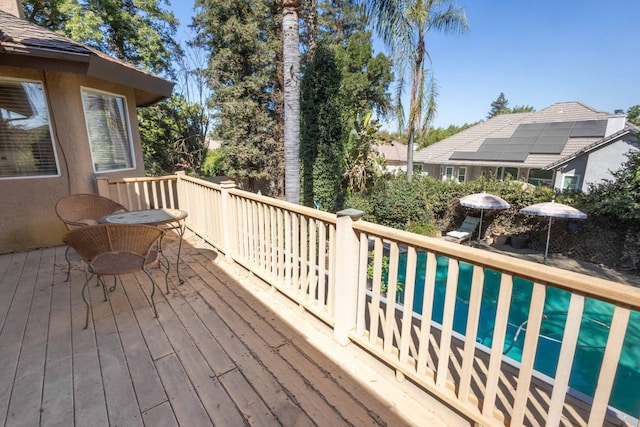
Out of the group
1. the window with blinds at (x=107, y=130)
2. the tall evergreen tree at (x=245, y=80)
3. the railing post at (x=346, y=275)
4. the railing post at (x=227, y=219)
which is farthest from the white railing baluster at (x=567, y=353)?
the tall evergreen tree at (x=245, y=80)

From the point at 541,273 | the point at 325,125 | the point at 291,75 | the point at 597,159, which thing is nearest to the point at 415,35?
the point at 325,125

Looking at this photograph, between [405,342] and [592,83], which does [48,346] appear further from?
[592,83]

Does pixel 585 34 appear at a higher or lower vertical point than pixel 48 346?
higher

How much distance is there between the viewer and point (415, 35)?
9852 millimetres

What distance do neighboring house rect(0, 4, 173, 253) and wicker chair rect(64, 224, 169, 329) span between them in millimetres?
2806

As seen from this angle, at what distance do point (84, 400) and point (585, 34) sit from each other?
17857mm

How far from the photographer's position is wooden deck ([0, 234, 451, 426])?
1.72 m

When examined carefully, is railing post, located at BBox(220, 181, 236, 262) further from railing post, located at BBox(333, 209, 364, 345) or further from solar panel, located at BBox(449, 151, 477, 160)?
solar panel, located at BBox(449, 151, 477, 160)

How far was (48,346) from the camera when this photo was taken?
7.49 ft

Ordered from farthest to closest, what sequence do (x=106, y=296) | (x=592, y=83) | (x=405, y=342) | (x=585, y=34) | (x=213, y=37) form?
(x=592, y=83)
(x=213, y=37)
(x=585, y=34)
(x=106, y=296)
(x=405, y=342)

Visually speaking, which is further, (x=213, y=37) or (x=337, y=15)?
(x=337, y=15)

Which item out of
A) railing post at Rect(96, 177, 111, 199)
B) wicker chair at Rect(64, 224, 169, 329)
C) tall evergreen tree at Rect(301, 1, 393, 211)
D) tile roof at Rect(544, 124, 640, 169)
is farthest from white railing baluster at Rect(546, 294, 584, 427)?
tile roof at Rect(544, 124, 640, 169)

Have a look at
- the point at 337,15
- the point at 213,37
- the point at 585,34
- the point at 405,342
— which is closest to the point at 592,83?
the point at 585,34

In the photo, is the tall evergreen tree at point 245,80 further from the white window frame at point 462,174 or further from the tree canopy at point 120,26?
the white window frame at point 462,174
